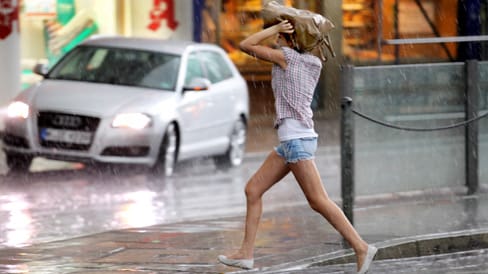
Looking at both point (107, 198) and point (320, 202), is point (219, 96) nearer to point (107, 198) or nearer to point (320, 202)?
point (107, 198)

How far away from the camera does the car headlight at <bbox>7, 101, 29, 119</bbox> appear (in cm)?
1639

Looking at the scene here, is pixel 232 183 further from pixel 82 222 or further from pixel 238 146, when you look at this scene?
pixel 82 222

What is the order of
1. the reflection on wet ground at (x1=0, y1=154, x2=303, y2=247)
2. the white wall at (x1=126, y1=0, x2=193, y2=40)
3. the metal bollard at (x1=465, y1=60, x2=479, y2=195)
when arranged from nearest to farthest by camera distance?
the reflection on wet ground at (x1=0, y1=154, x2=303, y2=247)
the metal bollard at (x1=465, y1=60, x2=479, y2=195)
the white wall at (x1=126, y1=0, x2=193, y2=40)

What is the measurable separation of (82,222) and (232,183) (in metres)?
3.97

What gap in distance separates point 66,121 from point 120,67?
1647 millimetres

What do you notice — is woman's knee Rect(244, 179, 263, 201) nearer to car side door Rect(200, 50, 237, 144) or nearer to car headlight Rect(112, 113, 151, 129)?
car headlight Rect(112, 113, 151, 129)

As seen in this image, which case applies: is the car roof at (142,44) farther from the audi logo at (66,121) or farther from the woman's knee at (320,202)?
the woman's knee at (320,202)

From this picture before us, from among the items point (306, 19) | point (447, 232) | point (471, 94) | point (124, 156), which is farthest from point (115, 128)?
point (306, 19)

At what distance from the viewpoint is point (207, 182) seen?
16688mm

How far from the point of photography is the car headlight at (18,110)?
53.8 ft

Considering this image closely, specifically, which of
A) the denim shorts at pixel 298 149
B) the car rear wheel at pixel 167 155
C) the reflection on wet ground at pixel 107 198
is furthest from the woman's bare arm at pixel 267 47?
the car rear wheel at pixel 167 155

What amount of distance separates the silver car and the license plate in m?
0.01

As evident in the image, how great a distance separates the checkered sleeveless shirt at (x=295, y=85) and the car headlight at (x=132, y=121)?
6.94 m

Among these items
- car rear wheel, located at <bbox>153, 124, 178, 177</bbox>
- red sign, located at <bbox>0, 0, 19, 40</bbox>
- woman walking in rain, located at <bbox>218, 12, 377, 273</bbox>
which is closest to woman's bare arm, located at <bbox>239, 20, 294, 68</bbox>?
woman walking in rain, located at <bbox>218, 12, 377, 273</bbox>
